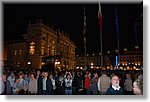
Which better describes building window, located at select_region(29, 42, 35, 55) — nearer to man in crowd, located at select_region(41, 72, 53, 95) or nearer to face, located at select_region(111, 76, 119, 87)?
man in crowd, located at select_region(41, 72, 53, 95)

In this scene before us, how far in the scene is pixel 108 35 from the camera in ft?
13.1

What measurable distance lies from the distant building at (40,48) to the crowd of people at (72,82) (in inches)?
4.8

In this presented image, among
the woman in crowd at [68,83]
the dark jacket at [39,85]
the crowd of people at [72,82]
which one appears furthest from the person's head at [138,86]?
the dark jacket at [39,85]

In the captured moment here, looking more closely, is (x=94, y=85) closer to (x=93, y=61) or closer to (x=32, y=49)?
(x=93, y=61)

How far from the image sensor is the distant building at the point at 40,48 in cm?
395

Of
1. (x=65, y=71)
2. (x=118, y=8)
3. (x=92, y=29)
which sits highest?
(x=118, y=8)

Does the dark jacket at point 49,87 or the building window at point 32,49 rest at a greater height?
the building window at point 32,49

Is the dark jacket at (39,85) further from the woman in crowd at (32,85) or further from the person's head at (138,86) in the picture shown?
the person's head at (138,86)

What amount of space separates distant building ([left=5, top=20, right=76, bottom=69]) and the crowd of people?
12cm

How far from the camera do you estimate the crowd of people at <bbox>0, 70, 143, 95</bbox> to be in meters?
3.87

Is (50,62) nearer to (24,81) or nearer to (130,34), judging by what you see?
(24,81)

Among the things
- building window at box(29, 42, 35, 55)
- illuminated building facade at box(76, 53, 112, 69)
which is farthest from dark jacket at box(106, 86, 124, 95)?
building window at box(29, 42, 35, 55)

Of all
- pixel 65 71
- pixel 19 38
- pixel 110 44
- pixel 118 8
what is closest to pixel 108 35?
pixel 110 44

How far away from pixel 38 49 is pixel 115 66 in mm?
965
